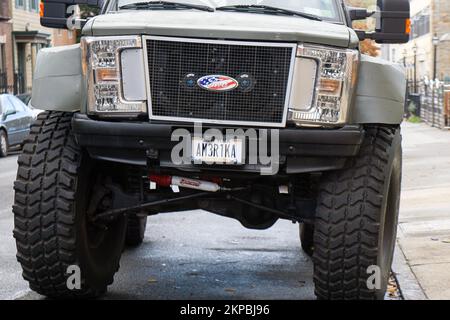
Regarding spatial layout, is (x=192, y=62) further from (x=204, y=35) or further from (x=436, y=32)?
(x=436, y=32)

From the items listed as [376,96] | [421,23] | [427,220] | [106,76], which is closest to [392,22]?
[376,96]

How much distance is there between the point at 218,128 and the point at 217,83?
277 millimetres

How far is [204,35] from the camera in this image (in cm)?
620

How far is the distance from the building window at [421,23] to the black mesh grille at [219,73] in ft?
168

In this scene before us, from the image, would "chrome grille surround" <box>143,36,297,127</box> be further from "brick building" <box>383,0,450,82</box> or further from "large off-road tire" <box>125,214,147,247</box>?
"brick building" <box>383,0,450,82</box>

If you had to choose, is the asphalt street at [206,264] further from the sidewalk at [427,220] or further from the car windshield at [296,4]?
the car windshield at [296,4]

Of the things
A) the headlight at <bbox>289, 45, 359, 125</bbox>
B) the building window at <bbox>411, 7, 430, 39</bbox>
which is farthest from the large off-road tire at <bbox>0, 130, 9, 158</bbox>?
the building window at <bbox>411, 7, 430, 39</bbox>

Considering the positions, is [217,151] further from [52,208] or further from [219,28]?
[52,208]

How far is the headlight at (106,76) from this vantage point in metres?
6.29

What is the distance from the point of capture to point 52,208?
6.44 m

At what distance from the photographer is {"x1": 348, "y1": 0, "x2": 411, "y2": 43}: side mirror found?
724cm

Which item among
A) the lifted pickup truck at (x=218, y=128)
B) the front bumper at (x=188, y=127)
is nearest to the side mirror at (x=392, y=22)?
the lifted pickup truck at (x=218, y=128)

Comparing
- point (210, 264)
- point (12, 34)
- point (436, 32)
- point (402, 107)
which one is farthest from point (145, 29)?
point (436, 32)
